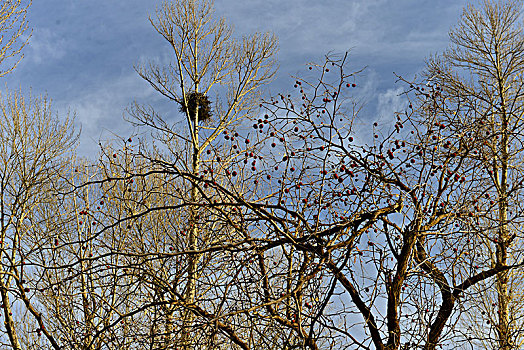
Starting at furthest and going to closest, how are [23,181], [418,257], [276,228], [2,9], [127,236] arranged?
1. [23,181]
2. [127,236]
3. [2,9]
4. [418,257]
5. [276,228]

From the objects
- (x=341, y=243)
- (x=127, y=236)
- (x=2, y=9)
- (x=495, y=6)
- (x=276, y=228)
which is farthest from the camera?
(x=495, y=6)

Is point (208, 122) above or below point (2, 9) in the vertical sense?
above

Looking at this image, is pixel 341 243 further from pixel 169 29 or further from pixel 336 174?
pixel 169 29

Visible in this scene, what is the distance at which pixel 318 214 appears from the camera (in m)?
2.76

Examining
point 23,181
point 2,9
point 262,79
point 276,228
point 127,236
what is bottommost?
point 276,228

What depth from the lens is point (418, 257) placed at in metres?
3.36

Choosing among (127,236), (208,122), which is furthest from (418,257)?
(208,122)

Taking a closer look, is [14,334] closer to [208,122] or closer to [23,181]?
[23,181]

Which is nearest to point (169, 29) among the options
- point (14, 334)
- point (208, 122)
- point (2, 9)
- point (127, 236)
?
point (208, 122)

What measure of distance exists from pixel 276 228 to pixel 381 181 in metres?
0.84

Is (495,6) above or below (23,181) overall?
above

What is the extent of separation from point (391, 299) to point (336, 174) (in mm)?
812

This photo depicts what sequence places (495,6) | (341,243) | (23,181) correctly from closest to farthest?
(341,243) → (23,181) → (495,6)

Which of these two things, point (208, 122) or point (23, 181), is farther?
point (208, 122)
